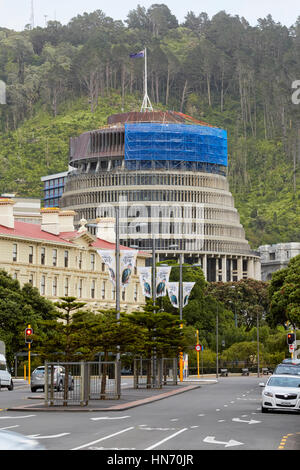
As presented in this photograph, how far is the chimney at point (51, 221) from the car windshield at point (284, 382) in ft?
277

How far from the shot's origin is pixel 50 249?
121 meters

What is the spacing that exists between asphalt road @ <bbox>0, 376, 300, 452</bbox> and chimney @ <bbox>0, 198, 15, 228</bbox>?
68.3m

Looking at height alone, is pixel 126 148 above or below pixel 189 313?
above

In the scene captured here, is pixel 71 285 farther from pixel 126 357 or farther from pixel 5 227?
pixel 126 357

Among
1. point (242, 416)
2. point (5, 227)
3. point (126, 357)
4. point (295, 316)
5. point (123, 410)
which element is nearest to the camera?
point (242, 416)

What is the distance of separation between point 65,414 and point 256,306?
12523 centimetres

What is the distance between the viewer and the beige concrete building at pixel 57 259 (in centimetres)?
11494

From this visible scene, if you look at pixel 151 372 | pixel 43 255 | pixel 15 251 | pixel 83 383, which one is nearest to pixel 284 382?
pixel 83 383

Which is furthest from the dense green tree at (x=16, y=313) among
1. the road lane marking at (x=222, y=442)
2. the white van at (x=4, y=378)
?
the road lane marking at (x=222, y=442)

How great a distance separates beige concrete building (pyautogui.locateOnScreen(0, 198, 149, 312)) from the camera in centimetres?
11494

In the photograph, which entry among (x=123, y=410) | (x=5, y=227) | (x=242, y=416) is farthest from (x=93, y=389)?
(x=5, y=227)

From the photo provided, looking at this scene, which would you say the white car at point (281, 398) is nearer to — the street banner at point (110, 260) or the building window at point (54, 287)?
the street banner at point (110, 260)
